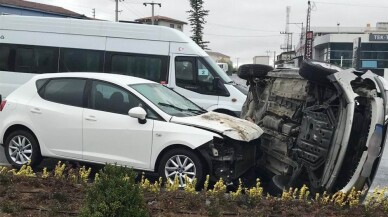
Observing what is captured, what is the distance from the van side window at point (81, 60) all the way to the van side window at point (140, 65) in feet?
0.96

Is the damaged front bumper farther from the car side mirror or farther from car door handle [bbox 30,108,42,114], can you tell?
car door handle [bbox 30,108,42,114]

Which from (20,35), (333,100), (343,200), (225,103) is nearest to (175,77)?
(225,103)

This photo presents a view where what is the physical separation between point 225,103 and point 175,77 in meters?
1.41

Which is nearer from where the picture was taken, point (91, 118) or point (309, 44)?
point (91, 118)

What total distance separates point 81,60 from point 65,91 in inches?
197

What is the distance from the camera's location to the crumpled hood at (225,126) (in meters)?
6.39

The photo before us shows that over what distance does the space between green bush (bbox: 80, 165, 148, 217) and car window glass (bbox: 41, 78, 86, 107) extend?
3.50 metres

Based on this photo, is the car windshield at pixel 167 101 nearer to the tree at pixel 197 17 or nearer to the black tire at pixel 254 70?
the black tire at pixel 254 70

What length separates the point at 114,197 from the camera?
3.60 meters

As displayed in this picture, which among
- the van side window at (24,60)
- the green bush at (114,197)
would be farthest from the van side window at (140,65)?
the green bush at (114,197)

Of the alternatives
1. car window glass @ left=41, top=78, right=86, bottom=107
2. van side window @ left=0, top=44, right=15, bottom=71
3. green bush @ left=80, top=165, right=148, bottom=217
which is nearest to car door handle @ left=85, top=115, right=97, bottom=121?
car window glass @ left=41, top=78, right=86, bottom=107

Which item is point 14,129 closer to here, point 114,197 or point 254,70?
point 254,70

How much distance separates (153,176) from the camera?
23.2 ft

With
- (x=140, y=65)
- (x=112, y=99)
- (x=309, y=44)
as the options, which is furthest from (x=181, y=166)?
(x=309, y=44)
